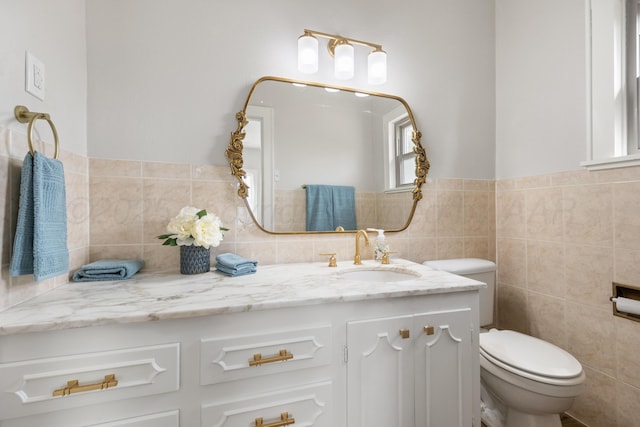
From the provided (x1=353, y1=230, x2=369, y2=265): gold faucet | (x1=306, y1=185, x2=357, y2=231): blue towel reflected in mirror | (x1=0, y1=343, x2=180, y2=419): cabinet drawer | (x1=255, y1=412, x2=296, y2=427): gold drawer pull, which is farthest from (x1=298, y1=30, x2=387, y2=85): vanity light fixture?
(x1=255, y1=412, x2=296, y2=427): gold drawer pull

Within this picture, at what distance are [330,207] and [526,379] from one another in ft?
3.71

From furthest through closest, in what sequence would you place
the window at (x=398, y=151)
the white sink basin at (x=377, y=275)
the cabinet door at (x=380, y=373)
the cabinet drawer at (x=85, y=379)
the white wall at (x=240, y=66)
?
the window at (x=398, y=151) < the white sink basin at (x=377, y=275) < the white wall at (x=240, y=66) < the cabinet door at (x=380, y=373) < the cabinet drawer at (x=85, y=379)

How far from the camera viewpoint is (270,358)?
925 millimetres

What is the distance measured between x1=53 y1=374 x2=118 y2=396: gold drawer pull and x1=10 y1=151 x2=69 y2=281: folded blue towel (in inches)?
12.3

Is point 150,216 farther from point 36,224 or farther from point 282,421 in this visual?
point 282,421

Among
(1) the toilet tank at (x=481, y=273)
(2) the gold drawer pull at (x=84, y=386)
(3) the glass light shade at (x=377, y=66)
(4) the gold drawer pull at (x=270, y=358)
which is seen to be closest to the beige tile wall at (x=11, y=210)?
(2) the gold drawer pull at (x=84, y=386)

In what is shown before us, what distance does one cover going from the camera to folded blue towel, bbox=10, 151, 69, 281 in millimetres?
844

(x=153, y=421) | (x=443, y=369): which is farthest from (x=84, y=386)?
(x=443, y=369)

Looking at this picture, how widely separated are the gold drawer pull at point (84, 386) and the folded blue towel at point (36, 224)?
0.31 meters

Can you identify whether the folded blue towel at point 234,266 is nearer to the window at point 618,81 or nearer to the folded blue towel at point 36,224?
the folded blue towel at point 36,224

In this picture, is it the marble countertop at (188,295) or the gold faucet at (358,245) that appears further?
the gold faucet at (358,245)

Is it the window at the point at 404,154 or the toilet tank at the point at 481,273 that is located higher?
the window at the point at 404,154

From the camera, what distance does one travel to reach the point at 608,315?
138 cm

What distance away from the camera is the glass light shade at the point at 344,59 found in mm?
1579
